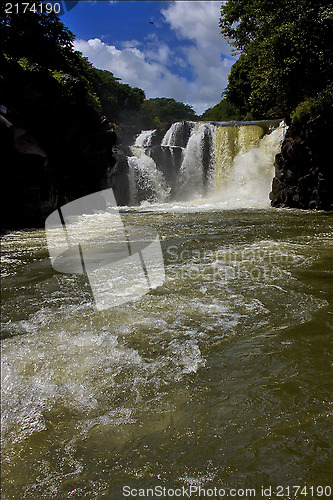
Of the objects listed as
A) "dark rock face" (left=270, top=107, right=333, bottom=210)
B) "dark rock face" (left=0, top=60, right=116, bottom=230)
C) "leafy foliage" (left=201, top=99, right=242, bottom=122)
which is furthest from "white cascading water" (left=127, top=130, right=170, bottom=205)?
"leafy foliage" (left=201, top=99, right=242, bottom=122)

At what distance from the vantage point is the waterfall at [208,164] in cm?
1725

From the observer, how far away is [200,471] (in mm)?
1262

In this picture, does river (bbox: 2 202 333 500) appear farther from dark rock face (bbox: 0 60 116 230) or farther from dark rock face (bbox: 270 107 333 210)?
dark rock face (bbox: 270 107 333 210)

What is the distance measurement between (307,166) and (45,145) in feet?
32.8

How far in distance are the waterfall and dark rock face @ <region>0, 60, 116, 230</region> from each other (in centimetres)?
450

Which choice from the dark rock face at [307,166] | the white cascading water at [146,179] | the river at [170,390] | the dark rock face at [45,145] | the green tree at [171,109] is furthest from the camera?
the green tree at [171,109]

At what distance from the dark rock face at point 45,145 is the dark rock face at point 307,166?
7688 mm

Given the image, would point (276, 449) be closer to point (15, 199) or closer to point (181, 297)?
point (181, 297)

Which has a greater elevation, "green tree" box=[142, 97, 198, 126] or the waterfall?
"green tree" box=[142, 97, 198, 126]

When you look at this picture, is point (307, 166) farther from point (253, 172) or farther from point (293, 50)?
point (253, 172)

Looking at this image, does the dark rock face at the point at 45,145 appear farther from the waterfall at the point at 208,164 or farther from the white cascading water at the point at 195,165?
the white cascading water at the point at 195,165

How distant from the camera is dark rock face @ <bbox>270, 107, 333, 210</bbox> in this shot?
1115 centimetres

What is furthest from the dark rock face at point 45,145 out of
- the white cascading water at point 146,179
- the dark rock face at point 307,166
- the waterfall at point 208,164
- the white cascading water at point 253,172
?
the dark rock face at point 307,166

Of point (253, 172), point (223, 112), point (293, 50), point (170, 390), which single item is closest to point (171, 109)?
point (223, 112)
